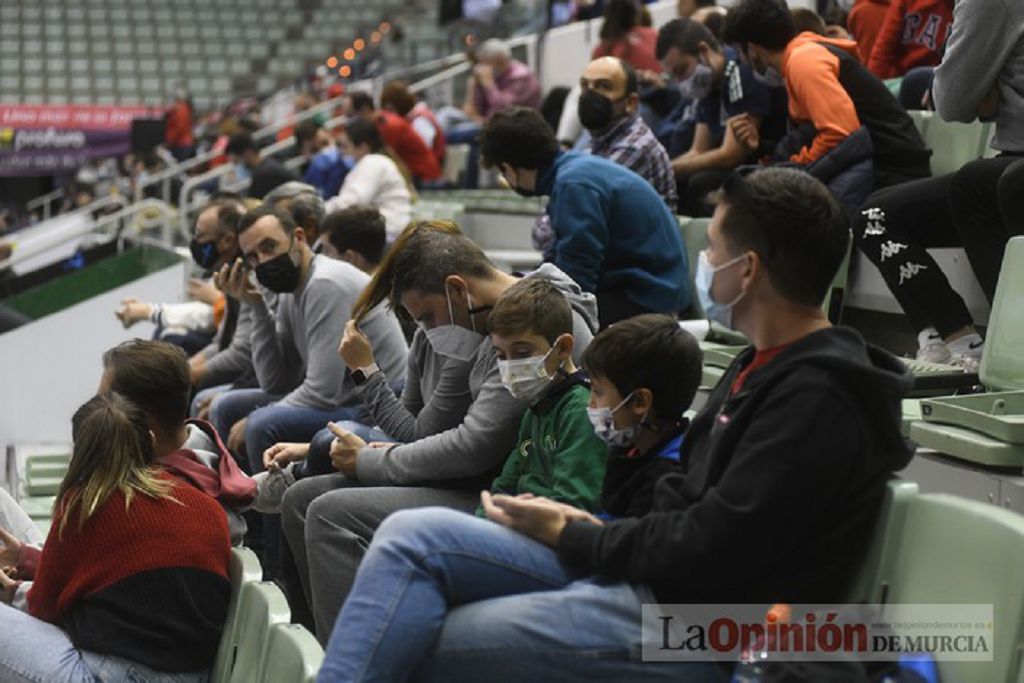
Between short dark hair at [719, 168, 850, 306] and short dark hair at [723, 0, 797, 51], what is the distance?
2954 mm

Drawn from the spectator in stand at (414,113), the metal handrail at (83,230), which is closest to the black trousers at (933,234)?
the spectator in stand at (414,113)

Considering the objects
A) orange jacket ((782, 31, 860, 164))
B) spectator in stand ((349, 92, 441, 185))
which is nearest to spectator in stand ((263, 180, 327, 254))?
orange jacket ((782, 31, 860, 164))

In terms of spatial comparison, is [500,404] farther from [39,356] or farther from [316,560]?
[39,356]

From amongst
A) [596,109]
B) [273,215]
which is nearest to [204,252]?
[273,215]

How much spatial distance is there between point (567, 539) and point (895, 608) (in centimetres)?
51

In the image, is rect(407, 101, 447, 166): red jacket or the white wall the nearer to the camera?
the white wall

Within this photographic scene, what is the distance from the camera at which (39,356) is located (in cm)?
762

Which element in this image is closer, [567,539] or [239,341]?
[567,539]

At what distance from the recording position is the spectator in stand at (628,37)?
26.3 ft

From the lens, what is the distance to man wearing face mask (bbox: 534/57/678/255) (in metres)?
5.59

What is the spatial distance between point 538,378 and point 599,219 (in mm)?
1632

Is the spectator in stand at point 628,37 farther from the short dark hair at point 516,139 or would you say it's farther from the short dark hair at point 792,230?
the short dark hair at point 792,230

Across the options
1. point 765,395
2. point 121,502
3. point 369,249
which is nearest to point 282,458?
point 121,502

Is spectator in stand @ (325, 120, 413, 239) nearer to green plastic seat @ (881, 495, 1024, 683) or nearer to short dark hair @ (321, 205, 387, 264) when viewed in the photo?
short dark hair @ (321, 205, 387, 264)
